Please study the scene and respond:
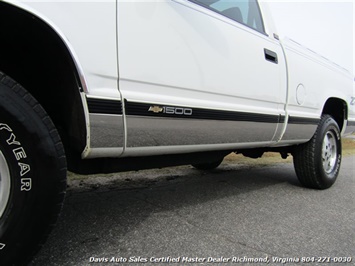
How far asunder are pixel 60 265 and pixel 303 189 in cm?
285

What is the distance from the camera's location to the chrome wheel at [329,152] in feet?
12.4

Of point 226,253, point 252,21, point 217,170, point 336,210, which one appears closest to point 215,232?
point 226,253

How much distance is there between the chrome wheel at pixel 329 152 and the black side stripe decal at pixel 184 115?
0.75 metres

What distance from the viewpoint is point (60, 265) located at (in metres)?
1.68

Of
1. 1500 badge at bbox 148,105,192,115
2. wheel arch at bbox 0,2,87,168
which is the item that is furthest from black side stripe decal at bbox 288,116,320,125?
wheel arch at bbox 0,2,87,168

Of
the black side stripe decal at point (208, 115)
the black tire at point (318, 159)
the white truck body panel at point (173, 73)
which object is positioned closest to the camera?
the white truck body panel at point (173, 73)

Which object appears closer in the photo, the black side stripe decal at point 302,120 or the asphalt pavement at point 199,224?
the asphalt pavement at point 199,224

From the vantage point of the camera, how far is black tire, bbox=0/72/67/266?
1343 mm

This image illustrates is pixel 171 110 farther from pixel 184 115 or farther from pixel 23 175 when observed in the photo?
pixel 23 175

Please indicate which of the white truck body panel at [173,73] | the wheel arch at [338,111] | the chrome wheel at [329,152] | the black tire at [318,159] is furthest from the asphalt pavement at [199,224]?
the wheel arch at [338,111]

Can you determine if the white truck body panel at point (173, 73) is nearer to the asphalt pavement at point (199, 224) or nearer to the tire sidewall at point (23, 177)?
the tire sidewall at point (23, 177)

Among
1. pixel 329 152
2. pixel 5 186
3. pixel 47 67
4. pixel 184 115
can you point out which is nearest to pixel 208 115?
pixel 184 115

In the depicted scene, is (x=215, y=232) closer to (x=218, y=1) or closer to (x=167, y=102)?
(x=167, y=102)

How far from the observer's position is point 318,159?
358 centimetres
